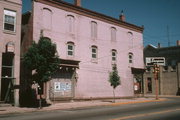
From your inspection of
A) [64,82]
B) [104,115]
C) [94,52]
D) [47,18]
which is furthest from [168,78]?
[104,115]

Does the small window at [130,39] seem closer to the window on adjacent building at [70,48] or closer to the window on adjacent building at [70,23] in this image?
the window on adjacent building at [70,23]

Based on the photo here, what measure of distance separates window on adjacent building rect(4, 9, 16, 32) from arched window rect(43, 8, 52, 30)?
→ 3646mm

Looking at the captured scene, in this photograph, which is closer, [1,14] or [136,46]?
[1,14]

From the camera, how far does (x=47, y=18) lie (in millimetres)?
24484

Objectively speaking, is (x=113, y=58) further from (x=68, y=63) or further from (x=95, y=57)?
(x=68, y=63)

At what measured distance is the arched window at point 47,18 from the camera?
24203 millimetres

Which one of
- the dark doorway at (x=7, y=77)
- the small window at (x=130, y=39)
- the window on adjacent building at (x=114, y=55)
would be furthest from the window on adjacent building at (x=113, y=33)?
the dark doorway at (x=7, y=77)

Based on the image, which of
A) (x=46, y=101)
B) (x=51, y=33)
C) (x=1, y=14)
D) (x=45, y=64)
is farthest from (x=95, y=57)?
(x=1, y=14)

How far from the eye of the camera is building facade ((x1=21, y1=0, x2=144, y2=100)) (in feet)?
Result: 80.1

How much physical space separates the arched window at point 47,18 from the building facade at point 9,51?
11.2 ft

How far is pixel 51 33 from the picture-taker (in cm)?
2461

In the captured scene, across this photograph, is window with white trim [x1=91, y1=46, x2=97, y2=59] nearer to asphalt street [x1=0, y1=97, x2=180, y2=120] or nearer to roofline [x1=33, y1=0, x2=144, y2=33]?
roofline [x1=33, y1=0, x2=144, y2=33]

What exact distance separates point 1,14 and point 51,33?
5.74 m

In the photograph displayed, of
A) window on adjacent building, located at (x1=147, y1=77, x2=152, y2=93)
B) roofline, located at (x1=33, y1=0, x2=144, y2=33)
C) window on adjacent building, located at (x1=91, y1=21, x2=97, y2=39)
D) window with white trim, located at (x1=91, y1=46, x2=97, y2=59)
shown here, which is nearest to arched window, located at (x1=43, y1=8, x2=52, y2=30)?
roofline, located at (x1=33, y1=0, x2=144, y2=33)
